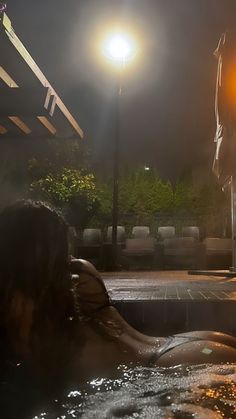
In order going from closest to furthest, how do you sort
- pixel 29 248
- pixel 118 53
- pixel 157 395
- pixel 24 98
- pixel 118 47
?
pixel 29 248
pixel 157 395
pixel 24 98
pixel 118 47
pixel 118 53

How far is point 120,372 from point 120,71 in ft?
35.5

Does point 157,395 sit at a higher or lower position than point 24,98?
lower

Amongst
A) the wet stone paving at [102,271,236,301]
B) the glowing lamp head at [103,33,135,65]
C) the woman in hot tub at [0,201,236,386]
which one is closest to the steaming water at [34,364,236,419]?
the woman in hot tub at [0,201,236,386]

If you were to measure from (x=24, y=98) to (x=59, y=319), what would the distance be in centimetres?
320

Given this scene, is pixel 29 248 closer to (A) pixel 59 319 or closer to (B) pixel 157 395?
(A) pixel 59 319

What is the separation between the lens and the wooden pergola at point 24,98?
370 cm

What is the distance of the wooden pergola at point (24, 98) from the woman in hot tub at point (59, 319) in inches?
86.7

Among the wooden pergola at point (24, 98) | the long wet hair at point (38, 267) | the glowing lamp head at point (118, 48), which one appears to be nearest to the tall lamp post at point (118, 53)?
the glowing lamp head at point (118, 48)

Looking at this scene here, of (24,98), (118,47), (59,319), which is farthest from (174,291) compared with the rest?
(118,47)

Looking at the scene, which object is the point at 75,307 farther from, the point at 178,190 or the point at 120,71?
the point at 178,190

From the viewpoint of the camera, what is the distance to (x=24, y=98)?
4629 millimetres

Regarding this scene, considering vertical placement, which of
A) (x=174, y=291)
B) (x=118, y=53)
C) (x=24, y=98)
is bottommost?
(x=174, y=291)

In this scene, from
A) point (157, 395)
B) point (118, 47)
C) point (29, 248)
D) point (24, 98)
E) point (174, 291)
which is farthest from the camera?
point (118, 47)

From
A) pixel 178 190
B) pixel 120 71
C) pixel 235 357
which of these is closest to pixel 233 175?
pixel 235 357
